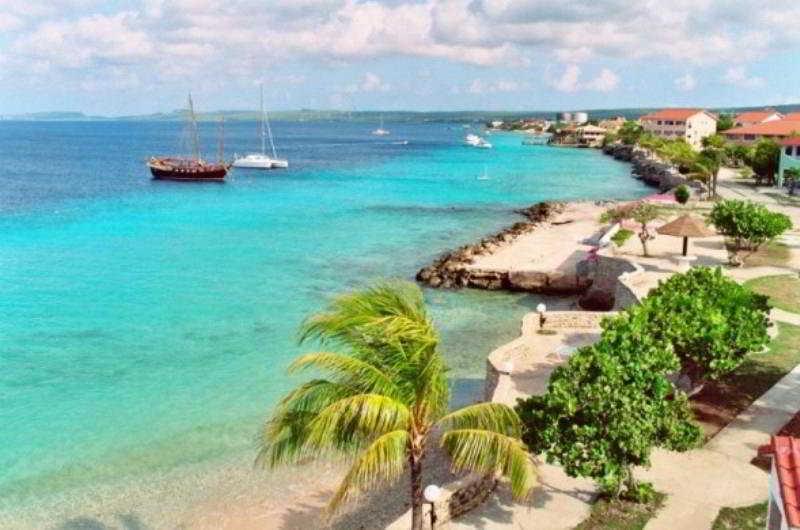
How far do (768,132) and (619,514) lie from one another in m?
85.7

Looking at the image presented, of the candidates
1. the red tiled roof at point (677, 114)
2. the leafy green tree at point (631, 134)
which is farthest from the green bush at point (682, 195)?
the leafy green tree at point (631, 134)

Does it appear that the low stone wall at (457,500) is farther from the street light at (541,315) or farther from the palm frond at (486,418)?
the street light at (541,315)


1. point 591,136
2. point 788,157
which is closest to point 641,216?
point 788,157

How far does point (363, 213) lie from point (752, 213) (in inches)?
1458

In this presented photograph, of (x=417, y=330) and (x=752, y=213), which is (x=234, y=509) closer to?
(x=417, y=330)

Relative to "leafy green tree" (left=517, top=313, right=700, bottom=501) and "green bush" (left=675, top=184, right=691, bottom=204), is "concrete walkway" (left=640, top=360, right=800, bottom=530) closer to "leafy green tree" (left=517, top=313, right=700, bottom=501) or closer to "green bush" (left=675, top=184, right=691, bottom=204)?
"leafy green tree" (left=517, top=313, right=700, bottom=501)

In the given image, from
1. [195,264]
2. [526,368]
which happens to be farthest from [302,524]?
[195,264]

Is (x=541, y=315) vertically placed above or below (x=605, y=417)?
below

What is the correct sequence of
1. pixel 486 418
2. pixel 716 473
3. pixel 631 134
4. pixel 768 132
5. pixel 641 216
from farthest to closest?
pixel 631 134 < pixel 768 132 < pixel 641 216 < pixel 716 473 < pixel 486 418

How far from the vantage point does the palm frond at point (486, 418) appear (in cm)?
1004

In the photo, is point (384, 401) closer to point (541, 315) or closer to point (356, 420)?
point (356, 420)

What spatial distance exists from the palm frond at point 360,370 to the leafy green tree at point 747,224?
2551cm

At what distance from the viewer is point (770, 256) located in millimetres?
33031

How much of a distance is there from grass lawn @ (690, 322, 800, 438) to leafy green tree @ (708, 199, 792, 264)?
999 cm
